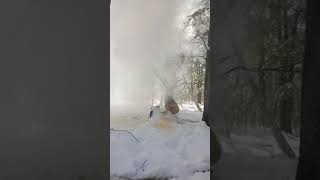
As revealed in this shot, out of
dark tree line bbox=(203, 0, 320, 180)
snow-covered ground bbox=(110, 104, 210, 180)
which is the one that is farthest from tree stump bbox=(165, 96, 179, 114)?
dark tree line bbox=(203, 0, 320, 180)

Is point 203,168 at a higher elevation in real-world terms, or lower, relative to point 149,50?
lower

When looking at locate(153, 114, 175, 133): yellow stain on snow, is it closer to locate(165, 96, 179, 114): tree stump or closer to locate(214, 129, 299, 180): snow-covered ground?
locate(165, 96, 179, 114): tree stump

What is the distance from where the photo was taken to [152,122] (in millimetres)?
2631

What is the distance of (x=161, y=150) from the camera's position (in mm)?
2775

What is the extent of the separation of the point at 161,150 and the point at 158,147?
3cm

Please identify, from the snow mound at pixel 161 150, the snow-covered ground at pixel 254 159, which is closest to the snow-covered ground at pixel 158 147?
the snow mound at pixel 161 150

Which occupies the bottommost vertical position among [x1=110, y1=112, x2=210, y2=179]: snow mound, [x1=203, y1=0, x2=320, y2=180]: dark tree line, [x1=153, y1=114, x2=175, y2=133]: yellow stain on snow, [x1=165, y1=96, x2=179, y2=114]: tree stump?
[x1=110, y1=112, x2=210, y2=179]: snow mound

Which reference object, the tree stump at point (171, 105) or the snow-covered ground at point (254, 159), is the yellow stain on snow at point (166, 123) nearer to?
the tree stump at point (171, 105)

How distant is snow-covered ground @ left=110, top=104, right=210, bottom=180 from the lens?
8.16ft

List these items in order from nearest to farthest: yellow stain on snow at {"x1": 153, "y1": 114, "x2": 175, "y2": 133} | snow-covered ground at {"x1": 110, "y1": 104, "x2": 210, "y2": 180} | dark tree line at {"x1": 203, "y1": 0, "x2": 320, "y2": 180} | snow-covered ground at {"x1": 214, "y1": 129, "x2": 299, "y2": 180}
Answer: dark tree line at {"x1": 203, "y1": 0, "x2": 320, "y2": 180}, snow-covered ground at {"x1": 214, "y1": 129, "x2": 299, "y2": 180}, snow-covered ground at {"x1": 110, "y1": 104, "x2": 210, "y2": 180}, yellow stain on snow at {"x1": 153, "y1": 114, "x2": 175, "y2": 133}

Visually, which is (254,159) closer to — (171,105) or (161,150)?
(171,105)
